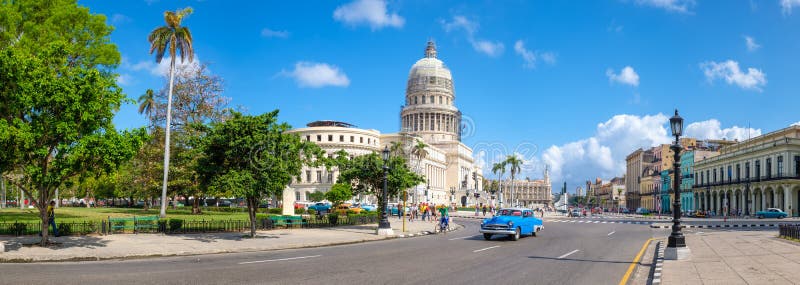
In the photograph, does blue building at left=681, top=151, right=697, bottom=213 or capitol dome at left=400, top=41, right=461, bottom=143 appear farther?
capitol dome at left=400, top=41, right=461, bottom=143

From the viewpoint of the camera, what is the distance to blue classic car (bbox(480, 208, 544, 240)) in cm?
2611

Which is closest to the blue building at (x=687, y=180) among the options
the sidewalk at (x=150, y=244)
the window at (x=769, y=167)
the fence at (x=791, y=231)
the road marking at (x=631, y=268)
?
the window at (x=769, y=167)

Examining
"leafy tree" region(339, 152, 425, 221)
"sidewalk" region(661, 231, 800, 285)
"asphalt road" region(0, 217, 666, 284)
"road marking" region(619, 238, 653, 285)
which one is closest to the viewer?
"sidewalk" region(661, 231, 800, 285)

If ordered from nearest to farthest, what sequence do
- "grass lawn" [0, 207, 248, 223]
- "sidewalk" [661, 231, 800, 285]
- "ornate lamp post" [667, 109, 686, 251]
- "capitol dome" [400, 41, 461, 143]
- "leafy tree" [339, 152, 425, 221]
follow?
1. "sidewalk" [661, 231, 800, 285]
2. "ornate lamp post" [667, 109, 686, 251]
3. "grass lawn" [0, 207, 248, 223]
4. "leafy tree" [339, 152, 425, 221]
5. "capitol dome" [400, 41, 461, 143]

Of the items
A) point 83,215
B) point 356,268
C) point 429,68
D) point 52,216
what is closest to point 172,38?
point 83,215

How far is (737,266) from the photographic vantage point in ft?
49.4

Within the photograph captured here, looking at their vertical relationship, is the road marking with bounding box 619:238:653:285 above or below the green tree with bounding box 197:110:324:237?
below

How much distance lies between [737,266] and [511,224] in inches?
459

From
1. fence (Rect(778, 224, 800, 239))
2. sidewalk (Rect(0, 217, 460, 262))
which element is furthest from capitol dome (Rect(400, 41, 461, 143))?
fence (Rect(778, 224, 800, 239))

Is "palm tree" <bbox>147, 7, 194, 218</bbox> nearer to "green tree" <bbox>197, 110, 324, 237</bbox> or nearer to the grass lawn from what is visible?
the grass lawn

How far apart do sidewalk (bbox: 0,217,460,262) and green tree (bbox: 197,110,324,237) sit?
2.28 meters

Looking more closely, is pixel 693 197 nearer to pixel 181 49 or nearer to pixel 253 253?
pixel 181 49

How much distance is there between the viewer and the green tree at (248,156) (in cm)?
2419

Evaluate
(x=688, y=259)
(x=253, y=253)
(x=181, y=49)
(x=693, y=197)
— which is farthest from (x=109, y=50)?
(x=693, y=197)
